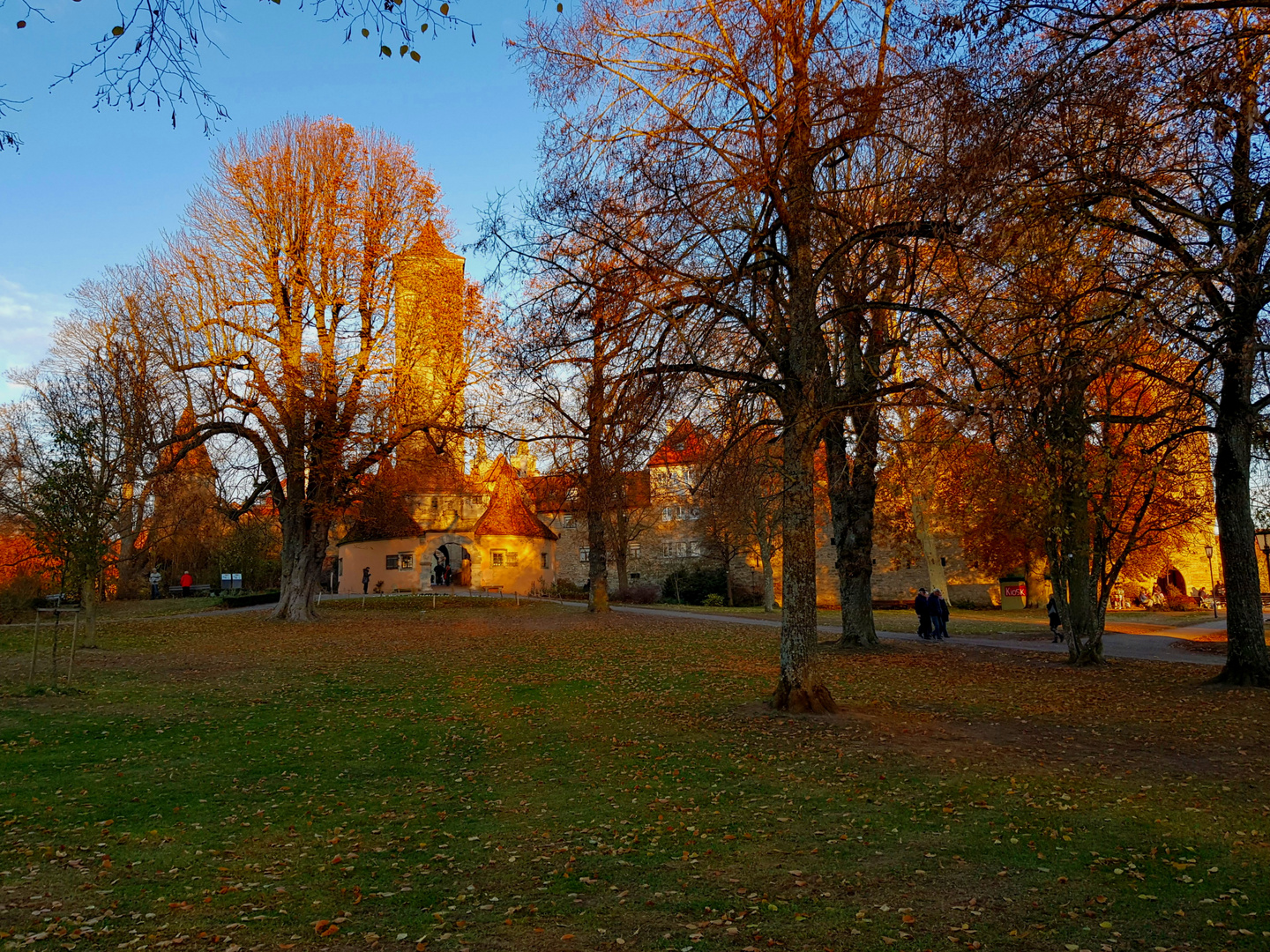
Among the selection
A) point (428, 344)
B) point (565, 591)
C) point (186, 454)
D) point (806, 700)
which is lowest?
point (565, 591)

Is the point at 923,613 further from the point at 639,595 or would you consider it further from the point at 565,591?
the point at 565,591

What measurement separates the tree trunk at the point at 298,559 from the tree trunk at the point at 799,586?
1888cm

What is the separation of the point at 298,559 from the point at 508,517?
681 inches

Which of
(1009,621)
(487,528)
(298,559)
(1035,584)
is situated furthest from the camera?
(487,528)

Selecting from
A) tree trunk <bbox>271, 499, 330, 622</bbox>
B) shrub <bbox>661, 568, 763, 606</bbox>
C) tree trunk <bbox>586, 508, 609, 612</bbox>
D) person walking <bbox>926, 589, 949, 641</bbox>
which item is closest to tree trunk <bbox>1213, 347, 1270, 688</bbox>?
person walking <bbox>926, 589, 949, 641</bbox>

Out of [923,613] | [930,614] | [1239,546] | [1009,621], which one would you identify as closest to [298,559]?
[923,613]

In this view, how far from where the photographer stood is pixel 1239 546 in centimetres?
1324

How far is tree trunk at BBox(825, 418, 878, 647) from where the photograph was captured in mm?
18375

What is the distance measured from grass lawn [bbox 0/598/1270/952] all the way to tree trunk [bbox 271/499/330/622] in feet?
39.2

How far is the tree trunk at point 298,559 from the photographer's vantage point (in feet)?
86.1

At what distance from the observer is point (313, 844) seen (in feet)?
21.1

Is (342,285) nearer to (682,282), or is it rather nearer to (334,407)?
(334,407)

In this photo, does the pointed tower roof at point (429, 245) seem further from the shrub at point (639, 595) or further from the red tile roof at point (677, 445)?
the shrub at point (639, 595)

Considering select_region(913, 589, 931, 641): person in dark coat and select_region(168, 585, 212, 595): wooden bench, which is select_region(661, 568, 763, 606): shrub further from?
select_region(168, 585, 212, 595): wooden bench
